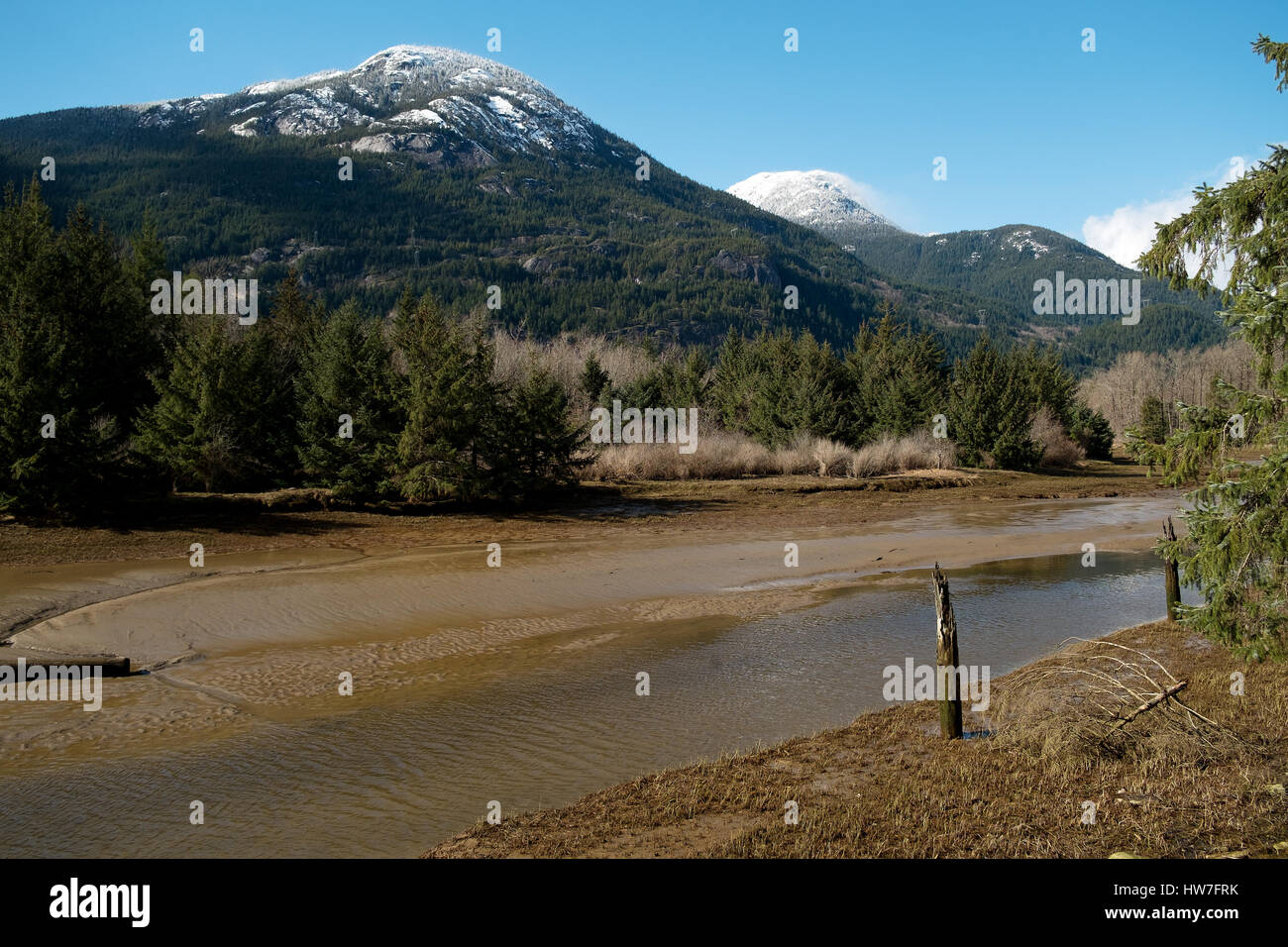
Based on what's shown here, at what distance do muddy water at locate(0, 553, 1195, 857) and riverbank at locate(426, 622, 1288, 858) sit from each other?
3.53 ft

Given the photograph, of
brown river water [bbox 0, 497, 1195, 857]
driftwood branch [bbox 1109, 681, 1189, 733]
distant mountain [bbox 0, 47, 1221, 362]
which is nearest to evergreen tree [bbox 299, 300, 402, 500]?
brown river water [bbox 0, 497, 1195, 857]

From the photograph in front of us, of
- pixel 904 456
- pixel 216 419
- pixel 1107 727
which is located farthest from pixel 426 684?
pixel 904 456

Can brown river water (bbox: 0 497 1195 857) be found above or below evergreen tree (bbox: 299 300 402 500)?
below

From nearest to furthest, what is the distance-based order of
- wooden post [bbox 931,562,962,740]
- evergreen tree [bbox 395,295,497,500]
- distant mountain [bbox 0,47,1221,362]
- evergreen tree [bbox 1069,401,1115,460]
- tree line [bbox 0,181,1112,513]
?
wooden post [bbox 931,562,962,740], tree line [bbox 0,181,1112,513], evergreen tree [bbox 395,295,497,500], evergreen tree [bbox 1069,401,1115,460], distant mountain [bbox 0,47,1221,362]

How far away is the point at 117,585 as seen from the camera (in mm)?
19109

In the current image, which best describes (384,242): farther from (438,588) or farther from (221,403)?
(438,588)

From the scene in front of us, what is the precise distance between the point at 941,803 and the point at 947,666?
252cm

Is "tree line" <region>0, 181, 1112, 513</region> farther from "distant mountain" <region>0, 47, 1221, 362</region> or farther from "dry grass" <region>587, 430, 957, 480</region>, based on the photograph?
"distant mountain" <region>0, 47, 1221, 362</region>

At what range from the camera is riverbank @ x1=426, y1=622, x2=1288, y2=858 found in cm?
679

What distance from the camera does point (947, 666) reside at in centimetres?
995

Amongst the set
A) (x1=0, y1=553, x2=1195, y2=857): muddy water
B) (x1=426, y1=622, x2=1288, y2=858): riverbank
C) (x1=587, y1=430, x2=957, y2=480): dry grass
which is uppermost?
(x1=587, y1=430, x2=957, y2=480): dry grass
